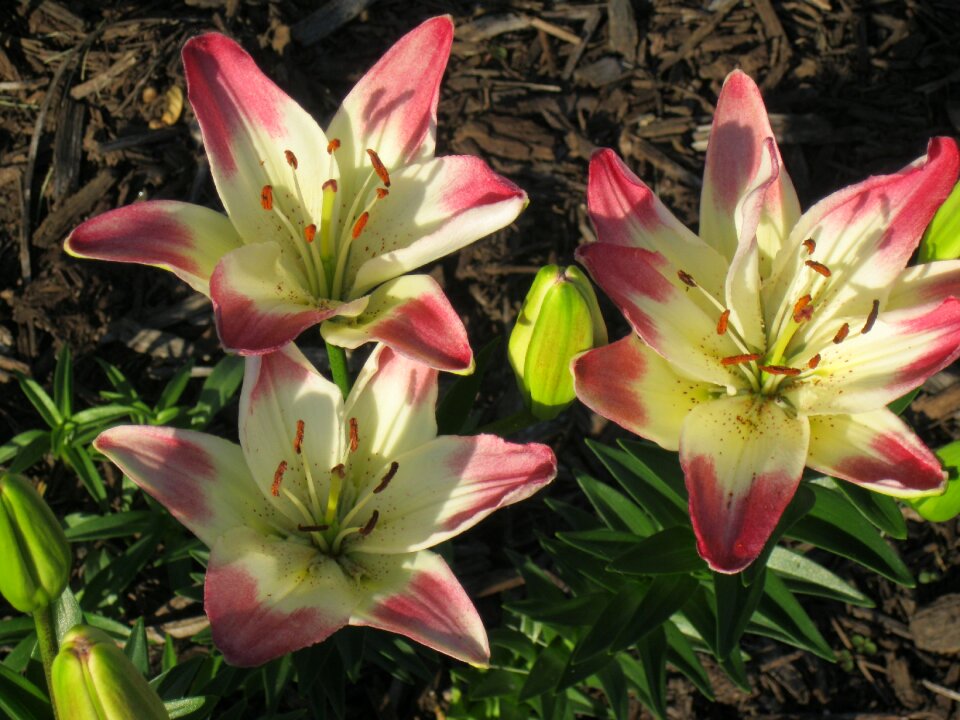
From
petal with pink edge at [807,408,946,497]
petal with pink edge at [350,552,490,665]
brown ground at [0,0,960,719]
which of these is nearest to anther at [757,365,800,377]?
petal with pink edge at [807,408,946,497]

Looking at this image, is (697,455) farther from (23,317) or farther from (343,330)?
(23,317)

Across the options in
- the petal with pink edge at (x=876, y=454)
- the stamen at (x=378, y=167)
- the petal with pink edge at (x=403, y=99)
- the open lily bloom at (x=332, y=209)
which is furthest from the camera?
the petal with pink edge at (x=403, y=99)

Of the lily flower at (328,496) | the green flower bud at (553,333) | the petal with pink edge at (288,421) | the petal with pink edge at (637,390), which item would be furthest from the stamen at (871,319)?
the petal with pink edge at (288,421)

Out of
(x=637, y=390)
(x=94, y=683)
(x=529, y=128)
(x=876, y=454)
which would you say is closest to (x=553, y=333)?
(x=637, y=390)

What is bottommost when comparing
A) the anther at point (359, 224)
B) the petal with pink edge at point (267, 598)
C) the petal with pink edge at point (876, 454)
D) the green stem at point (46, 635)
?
the green stem at point (46, 635)

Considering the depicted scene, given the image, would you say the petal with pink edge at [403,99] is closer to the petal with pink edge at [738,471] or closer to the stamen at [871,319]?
the petal with pink edge at [738,471]

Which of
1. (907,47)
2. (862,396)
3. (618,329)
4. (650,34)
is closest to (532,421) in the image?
(862,396)

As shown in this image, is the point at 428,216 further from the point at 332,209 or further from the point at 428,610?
the point at 428,610
